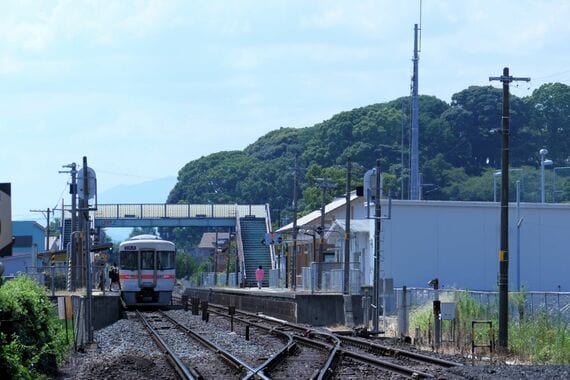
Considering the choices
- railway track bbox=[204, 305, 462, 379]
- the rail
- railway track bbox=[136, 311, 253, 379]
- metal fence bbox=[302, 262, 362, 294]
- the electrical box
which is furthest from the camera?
metal fence bbox=[302, 262, 362, 294]

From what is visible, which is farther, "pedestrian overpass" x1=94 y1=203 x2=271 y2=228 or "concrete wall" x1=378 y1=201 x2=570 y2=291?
"pedestrian overpass" x1=94 y1=203 x2=271 y2=228

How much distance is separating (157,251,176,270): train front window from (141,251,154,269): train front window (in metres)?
0.34

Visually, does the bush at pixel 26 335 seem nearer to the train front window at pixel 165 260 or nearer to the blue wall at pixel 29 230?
the train front window at pixel 165 260

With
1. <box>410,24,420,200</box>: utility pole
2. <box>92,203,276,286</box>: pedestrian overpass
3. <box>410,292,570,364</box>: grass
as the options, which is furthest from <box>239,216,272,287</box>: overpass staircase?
<box>410,292,570,364</box>: grass

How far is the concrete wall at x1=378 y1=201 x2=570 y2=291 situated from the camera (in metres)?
44.7

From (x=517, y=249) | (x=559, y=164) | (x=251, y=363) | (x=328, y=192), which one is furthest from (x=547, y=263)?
(x=559, y=164)

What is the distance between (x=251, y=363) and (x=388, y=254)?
85.4ft

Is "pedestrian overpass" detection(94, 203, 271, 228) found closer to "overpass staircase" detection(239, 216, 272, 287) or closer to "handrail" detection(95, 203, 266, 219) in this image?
"handrail" detection(95, 203, 266, 219)

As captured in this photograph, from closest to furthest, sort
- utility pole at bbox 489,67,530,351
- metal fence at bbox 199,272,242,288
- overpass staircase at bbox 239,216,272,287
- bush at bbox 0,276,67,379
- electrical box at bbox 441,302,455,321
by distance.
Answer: bush at bbox 0,276,67,379
utility pole at bbox 489,67,530,351
electrical box at bbox 441,302,455,321
metal fence at bbox 199,272,242,288
overpass staircase at bbox 239,216,272,287

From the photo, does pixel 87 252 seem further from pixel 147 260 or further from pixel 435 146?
pixel 435 146

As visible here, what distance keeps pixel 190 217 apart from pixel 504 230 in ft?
231

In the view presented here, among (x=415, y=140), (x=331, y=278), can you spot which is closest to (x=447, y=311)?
(x=331, y=278)

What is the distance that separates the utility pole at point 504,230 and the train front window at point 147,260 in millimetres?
23560

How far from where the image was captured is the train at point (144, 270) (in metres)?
44.2
